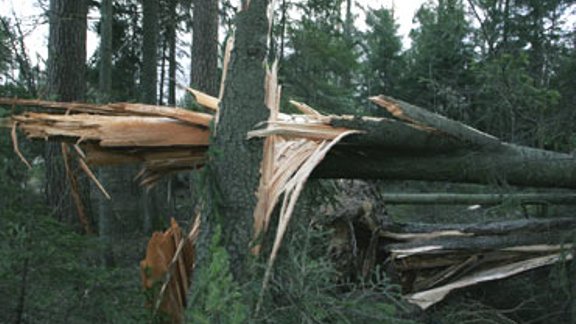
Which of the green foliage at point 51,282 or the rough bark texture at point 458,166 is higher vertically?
the rough bark texture at point 458,166

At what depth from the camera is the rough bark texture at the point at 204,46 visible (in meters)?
8.44

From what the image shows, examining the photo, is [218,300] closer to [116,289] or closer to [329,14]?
[116,289]

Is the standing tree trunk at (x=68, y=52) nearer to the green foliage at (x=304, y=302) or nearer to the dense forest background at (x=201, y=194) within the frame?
the dense forest background at (x=201, y=194)

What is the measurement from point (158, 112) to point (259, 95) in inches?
24.6

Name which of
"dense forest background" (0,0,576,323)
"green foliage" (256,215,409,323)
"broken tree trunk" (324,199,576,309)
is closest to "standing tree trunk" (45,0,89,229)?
"dense forest background" (0,0,576,323)

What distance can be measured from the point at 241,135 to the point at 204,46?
6298mm

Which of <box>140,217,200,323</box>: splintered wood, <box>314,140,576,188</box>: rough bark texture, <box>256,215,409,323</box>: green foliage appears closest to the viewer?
<box>256,215,409,323</box>: green foliage

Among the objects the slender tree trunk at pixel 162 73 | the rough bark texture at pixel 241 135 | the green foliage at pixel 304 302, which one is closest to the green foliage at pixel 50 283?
the rough bark texture at pixel 241 135

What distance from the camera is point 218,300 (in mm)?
1905

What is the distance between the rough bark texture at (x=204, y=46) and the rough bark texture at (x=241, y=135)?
599cm

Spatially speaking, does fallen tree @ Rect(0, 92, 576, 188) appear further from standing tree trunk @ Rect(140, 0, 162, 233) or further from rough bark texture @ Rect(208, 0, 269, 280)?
standing tree trunk @ Rect(140, 0, 162, 233)

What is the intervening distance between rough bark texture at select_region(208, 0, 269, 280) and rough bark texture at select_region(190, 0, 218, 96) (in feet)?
19.6

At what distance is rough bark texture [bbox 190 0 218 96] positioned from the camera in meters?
8.44

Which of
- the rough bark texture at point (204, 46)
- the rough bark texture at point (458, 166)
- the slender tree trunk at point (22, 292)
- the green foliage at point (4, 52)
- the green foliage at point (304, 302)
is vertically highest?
the rough bark texture at point (204, 46)
